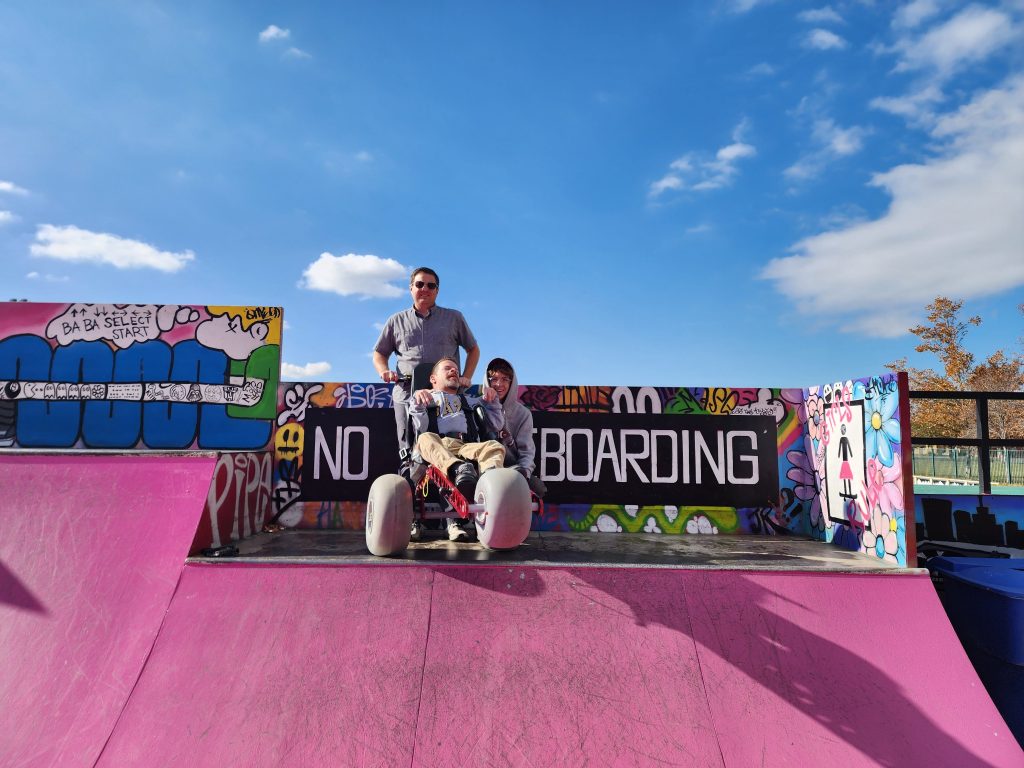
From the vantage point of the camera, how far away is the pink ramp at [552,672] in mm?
2820

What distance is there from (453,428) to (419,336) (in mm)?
1216

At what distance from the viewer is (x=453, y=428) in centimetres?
407

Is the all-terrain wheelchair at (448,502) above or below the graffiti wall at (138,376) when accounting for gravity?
below

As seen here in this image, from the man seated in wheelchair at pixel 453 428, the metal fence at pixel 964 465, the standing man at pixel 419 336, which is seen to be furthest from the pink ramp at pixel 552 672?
the metal fence at pixel 964 465

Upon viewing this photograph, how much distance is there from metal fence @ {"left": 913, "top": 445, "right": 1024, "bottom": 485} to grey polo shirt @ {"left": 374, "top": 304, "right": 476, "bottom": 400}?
60.3 feet

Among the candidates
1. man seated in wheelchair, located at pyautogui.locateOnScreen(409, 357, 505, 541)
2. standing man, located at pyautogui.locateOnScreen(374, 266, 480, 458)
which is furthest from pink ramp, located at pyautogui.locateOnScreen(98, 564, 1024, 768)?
standing man, located at pyautogui.locateOnScreen(374, 266, 480, 458)

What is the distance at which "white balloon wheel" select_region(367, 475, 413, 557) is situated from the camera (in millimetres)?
3789

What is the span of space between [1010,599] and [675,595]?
2.50m

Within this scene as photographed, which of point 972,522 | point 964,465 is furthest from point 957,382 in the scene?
point 972,522

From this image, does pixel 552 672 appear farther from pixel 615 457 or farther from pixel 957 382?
pixel 957 382

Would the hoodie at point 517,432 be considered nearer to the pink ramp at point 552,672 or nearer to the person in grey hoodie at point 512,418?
the person in grey hoodie at point 512,418

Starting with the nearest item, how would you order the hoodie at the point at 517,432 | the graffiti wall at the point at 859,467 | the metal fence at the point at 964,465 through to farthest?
the graffiti wall at the point at 859,467, the hoodie at the point at 517,432, the metal fence at the point at 964,465

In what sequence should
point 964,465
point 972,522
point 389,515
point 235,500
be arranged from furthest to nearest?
1. point 964,465
2. point 972,522
3. point 235,500
4. point 389,515

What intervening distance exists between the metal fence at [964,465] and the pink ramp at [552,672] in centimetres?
1713
